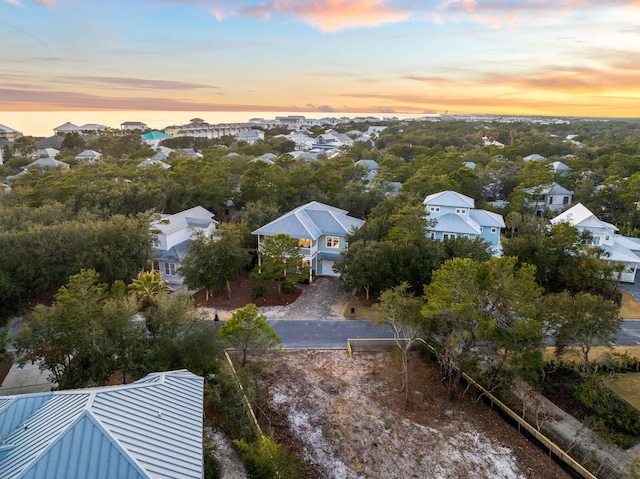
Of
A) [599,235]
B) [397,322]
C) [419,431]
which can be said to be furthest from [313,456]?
[599,235]

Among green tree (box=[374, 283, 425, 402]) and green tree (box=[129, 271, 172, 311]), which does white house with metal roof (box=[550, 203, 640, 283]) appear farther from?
green tree (box=[129, 271, 172, 311])

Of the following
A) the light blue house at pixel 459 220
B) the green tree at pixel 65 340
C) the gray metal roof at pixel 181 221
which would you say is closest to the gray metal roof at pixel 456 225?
the light blue house at pixel 459 220

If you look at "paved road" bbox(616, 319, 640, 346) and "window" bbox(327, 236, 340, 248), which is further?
"window" bbox(327, 236, 340, 248)

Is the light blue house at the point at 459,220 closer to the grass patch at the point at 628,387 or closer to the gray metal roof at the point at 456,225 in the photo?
the gray metal roof at the point at 456,225

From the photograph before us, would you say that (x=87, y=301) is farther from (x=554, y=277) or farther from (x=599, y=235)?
(x=599, y=235)

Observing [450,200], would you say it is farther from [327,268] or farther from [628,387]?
[628,387]

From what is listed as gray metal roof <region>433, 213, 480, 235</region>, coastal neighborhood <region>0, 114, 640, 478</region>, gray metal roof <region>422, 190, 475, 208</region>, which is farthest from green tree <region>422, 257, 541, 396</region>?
gray metal roof <region>422, 190, 475, 208</region>

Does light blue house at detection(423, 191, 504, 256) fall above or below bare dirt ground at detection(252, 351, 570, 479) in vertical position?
above

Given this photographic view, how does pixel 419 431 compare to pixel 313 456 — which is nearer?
pixel 313 456
